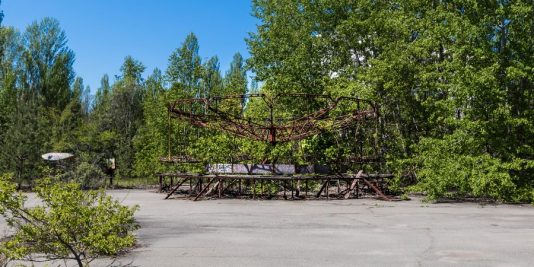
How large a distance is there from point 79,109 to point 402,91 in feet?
125

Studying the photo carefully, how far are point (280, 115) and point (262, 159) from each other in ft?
9.12

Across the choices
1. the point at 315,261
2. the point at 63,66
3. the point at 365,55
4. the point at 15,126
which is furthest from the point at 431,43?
the point at 63,66

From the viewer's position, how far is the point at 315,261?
24.2 ft

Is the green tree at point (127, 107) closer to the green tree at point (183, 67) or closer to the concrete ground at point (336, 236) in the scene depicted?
the green tree at point (183, 67)

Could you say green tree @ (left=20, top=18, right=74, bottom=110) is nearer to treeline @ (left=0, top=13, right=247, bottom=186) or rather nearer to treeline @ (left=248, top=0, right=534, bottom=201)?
treeline @ (left=0, top=13, right=247, bottom=186)

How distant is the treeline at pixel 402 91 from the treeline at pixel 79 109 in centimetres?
15

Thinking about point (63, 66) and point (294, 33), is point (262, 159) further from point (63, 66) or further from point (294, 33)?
point (63, 66)

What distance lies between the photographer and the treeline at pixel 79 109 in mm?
27734

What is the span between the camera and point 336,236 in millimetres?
9930

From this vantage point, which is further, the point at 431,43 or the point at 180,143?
the point at 180,143

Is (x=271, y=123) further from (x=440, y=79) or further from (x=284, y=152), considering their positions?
(x=440, y=79)

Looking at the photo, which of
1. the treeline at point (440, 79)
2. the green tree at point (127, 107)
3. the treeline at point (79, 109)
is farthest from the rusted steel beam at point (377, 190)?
the green tree at point (127, 107)

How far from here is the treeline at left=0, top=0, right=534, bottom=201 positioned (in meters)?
17.1

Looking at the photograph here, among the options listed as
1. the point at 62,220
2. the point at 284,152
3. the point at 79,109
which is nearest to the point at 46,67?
the point at 79,109
